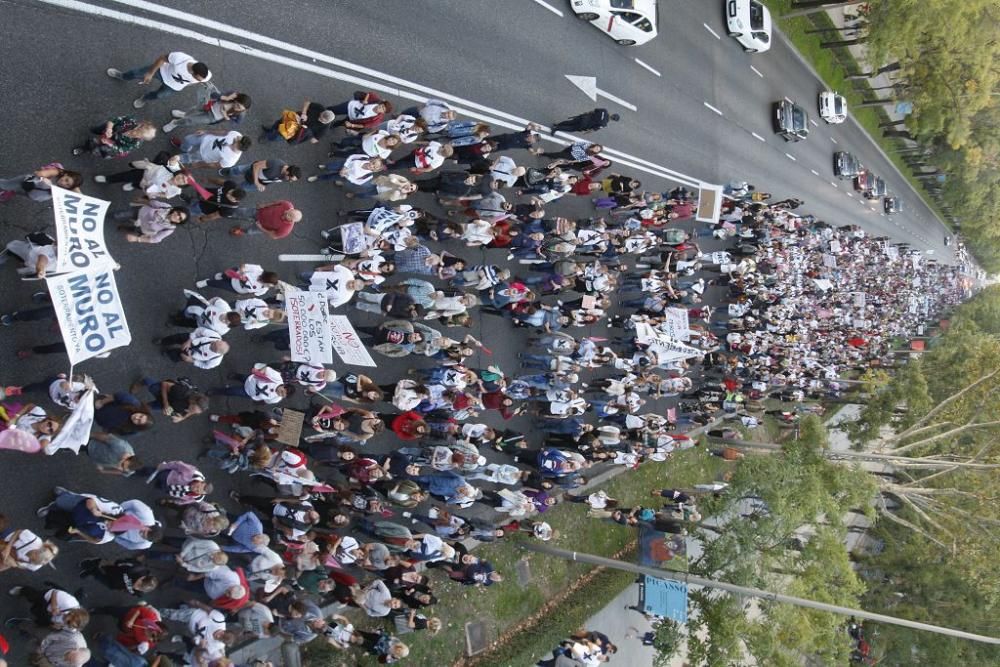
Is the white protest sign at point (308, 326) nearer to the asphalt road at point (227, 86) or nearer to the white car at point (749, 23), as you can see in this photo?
the asphalt road at point (227, 86)

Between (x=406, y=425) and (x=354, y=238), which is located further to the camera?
(x=406, y=425)

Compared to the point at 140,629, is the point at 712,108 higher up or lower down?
higher up

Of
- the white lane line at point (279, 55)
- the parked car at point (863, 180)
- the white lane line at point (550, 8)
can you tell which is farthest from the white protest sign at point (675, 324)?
the parked car at point (863, 180)

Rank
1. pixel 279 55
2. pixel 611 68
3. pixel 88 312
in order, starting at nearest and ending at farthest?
1. pixel 88 312
2. pixel 279 55
3. pixel 611 68

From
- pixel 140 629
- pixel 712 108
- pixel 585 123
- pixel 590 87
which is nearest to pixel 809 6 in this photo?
pixel 712 108

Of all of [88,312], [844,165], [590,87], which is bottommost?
[88,312]

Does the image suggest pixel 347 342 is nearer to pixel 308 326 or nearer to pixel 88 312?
pixel 308 326

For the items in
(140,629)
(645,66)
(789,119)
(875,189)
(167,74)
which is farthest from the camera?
(875,189)
